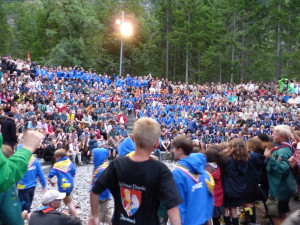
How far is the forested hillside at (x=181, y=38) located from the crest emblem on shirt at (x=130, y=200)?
35.2 m

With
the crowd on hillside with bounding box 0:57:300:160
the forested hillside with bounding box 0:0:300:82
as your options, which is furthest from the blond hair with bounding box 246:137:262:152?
the forested hillside with bounding box 0:0:300:82

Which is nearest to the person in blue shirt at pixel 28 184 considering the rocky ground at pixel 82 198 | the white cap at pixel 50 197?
the rocky ground at pixel 82 198

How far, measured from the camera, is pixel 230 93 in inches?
968

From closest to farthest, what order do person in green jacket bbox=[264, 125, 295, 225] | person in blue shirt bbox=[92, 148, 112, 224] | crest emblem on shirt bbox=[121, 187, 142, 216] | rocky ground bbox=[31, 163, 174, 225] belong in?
crest emblem on shirt bbox=[121, 187, 142, 216] → person in green jacket bbox=[264, 125, 295, 225] → person in blue shirt bbox=[92, 148, 112, 224] → rocky ground bbox=[31, 163, 174, 225]

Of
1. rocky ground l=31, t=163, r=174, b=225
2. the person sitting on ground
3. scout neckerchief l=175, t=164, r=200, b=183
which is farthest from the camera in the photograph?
rocky ground l=31, t=163, r=174, b=225

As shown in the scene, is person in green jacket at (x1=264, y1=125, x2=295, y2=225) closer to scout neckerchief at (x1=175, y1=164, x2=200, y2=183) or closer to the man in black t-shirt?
scout neckerchief at (x1=175, y1=164, x2=200, y2=183)

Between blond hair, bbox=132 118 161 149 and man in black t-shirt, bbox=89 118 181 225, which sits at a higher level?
blond hair, bbox=132 118 161 149

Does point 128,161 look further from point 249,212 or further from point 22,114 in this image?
point 22,114

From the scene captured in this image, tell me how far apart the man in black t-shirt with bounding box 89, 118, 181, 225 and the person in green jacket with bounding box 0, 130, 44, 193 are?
0.60 metres

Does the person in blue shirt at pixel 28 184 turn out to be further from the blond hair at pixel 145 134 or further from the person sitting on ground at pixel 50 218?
the blond hair at pixel 145 134

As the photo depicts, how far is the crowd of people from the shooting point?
10.2ft

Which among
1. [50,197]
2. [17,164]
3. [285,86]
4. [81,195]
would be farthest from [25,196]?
[285,86]

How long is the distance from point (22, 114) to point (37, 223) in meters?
11.0

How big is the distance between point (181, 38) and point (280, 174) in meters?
37.1
